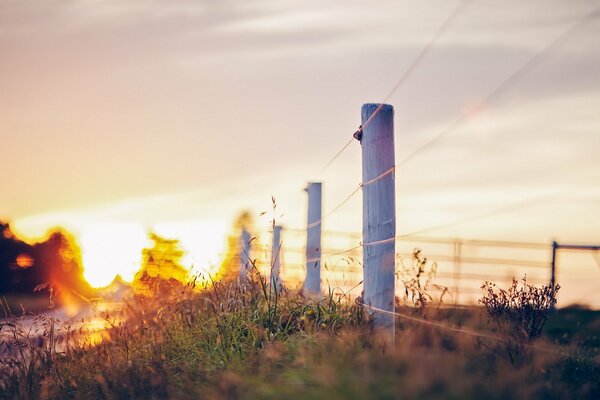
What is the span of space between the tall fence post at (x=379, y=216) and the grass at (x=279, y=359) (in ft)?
0.57

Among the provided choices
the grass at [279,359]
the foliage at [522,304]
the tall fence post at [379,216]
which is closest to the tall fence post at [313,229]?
the grass at [279,359]

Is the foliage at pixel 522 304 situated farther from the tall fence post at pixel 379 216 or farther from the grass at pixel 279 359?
the tall fence post at pixel 379 216

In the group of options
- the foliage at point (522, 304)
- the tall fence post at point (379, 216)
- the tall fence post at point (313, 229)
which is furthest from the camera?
the tall fence post at point (313, 229)

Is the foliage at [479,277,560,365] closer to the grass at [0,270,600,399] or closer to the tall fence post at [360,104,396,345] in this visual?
the grass at [0,270,600,399]

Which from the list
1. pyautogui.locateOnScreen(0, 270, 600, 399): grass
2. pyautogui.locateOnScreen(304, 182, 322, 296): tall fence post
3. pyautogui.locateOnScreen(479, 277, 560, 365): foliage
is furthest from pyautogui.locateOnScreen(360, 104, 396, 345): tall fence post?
pyautogui.locateOnScreen(304, 182, 322, 296): tall fence post

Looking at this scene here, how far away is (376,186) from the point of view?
574cm

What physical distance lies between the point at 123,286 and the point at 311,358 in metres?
5.02

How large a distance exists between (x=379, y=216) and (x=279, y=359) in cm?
163

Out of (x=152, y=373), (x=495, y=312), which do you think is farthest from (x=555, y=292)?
(x=152, y=373)

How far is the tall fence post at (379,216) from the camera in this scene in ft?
18.5

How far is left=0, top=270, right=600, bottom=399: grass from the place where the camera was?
10.0 feet

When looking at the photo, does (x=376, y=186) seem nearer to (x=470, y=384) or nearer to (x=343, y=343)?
(x=343, y=343)

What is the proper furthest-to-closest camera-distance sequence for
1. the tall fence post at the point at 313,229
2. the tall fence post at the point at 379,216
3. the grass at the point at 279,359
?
1. the tall fence post at the point at 313,229
2. the tall fence post at the point at 379,216
3. the grass at the point at 279,359

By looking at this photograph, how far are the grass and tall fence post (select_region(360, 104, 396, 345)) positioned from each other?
0.57ft
